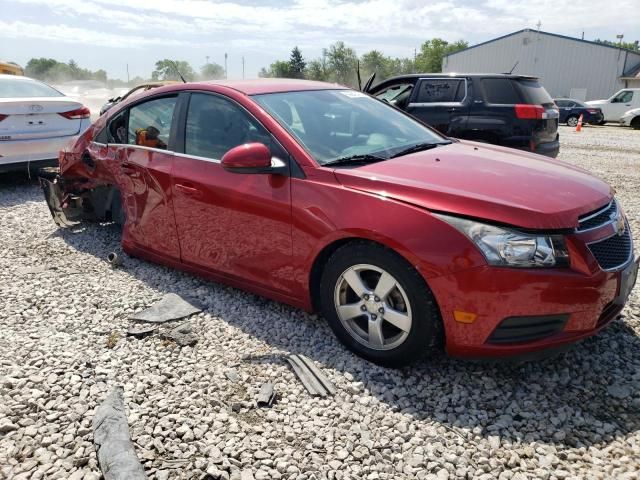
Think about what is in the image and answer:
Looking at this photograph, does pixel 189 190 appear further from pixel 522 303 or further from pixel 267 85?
pixel 522 303

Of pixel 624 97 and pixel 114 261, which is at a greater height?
pixel 624 97

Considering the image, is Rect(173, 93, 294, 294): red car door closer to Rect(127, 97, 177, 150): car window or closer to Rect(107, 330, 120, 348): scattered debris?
Rect(127, 97, 177, 150): car window

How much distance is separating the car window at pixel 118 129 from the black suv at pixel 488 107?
408 cm

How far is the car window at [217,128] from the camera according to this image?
3.47 m

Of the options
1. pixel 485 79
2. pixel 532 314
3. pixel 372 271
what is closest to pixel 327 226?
pixel 372 271

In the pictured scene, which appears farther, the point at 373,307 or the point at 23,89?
the point at 23,89

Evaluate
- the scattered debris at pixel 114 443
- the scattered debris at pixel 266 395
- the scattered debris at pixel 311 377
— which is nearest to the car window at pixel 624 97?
the scattered debris at pixel 311 377

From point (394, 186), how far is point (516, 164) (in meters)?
0.97

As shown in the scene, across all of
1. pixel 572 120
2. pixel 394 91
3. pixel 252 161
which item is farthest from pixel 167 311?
pixel 572 120

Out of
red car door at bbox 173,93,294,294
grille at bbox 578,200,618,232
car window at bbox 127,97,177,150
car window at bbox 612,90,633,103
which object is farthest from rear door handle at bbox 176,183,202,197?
car window at bbox 612,90,633,103

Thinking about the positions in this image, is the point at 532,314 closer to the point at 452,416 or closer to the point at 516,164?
the point at 452,416

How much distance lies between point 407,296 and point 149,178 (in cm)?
238

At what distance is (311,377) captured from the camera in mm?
2920

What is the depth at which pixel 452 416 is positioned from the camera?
261cm
